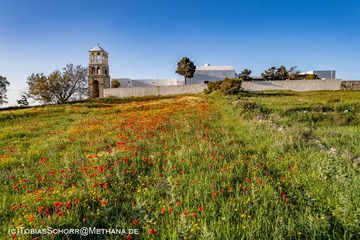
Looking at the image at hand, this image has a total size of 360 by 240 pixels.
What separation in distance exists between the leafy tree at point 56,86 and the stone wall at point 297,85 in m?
37.1

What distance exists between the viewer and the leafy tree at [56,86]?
132 feet

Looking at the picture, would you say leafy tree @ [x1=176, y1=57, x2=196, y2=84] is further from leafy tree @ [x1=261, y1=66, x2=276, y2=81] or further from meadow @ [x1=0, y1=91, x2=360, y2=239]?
meadow @ [x1=0, y1=91, x2=360, y2=239]

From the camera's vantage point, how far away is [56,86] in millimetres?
41281

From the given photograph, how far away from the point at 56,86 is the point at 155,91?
2039cm

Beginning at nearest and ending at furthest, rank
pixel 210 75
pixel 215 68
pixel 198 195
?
pixel 198 195, pixel 210 75, pixel 215 68

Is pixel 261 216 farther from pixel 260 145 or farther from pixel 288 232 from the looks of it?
pixel 260 145

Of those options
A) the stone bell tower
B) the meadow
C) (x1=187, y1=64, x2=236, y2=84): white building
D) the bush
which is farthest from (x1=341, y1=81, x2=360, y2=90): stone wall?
the stone bell tower

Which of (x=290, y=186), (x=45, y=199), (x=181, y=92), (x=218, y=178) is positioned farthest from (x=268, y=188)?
(x=181, y=92)

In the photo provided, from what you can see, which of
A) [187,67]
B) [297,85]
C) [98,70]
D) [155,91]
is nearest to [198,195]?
[155,91]

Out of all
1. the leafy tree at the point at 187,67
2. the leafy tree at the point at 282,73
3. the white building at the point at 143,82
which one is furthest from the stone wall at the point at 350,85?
the white building at the point at 143,82

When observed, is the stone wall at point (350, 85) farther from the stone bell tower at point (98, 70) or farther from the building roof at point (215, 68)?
the stone bell tower at point (98, 70)

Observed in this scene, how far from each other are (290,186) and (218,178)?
3.64 feet

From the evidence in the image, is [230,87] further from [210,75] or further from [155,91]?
[210,75]

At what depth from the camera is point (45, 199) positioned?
293 cm
